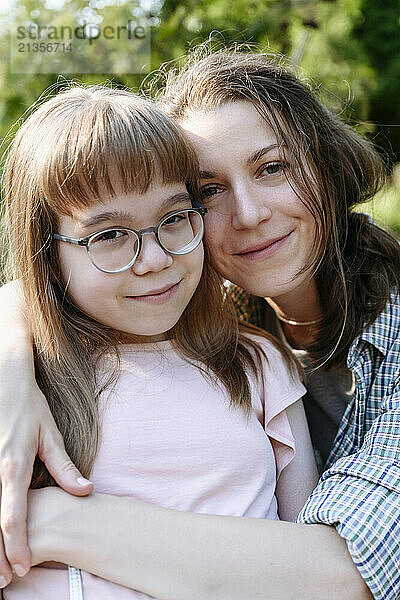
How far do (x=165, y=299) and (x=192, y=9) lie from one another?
4334 millimetres

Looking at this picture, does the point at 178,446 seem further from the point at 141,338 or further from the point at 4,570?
the point at 4,570

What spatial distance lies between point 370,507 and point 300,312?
0.95 m

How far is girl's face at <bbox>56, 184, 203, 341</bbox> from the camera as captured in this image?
1.71 meters

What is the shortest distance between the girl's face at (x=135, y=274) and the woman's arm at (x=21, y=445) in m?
0.23

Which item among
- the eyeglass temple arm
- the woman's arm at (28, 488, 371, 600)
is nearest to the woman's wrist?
the woman's arm at (28, 488, 371, 600)

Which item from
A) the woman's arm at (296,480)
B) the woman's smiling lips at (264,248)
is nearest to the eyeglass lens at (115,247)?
the woman's smiling lips at (264,248)

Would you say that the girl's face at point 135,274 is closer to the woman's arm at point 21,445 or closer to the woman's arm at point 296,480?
the woman's arm at point 21,445

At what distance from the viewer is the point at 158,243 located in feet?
5.74

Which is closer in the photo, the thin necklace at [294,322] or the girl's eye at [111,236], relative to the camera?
the girl's eye at [111,236]

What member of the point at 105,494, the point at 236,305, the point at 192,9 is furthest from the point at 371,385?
the point at 192,9

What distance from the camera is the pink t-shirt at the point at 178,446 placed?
1748 millimetres

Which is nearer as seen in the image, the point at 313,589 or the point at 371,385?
the point at 313,589

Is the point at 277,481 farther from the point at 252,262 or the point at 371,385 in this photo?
the point at 252,262

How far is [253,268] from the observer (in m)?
2.14
